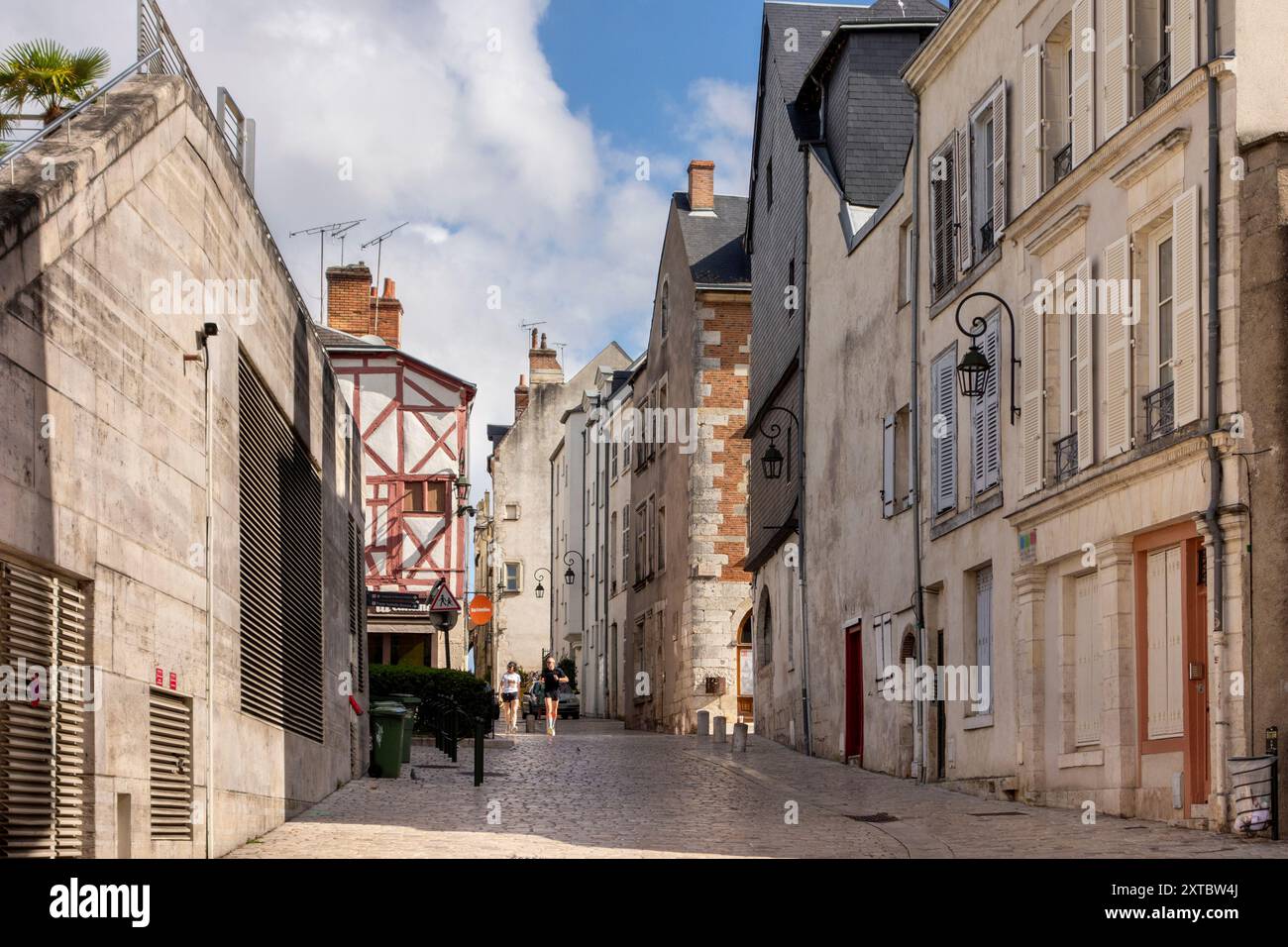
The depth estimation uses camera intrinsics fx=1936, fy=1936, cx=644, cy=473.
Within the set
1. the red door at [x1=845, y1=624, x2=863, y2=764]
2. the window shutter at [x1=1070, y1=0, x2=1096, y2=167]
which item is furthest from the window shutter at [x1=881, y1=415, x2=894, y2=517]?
the window shutter at [x1=1070, y1=0, x2=1096, y2=167]

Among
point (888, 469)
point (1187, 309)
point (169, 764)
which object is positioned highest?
point (1187, 309)

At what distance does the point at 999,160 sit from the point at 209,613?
10.5m

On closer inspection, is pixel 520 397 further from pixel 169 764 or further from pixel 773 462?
pixel 169 764

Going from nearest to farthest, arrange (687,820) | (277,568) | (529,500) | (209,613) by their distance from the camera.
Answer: (209,613) < (687,820) < (277,568) < (529,500)

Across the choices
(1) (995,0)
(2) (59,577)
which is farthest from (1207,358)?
(2) (59,577)

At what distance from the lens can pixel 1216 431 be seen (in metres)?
14.0

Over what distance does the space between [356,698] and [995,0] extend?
1078 cm

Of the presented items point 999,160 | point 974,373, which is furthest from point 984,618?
point 999,160

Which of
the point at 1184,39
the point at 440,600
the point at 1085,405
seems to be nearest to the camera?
the point at 1184,39

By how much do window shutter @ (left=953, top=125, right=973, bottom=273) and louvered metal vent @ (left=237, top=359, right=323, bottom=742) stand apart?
291 inches

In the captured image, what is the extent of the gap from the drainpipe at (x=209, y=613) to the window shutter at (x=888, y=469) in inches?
490

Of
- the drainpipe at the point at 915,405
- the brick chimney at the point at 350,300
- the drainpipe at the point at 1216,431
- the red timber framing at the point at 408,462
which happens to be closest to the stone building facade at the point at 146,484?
the drainpipe at the point at 1216,431

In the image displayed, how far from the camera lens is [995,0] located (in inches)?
791
